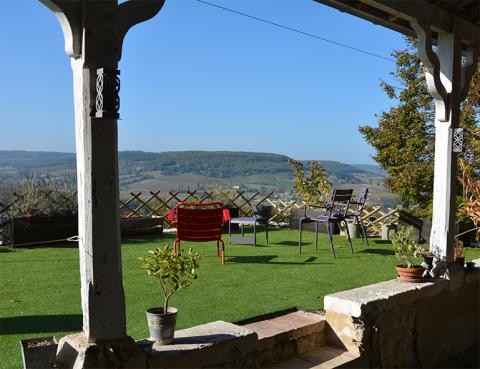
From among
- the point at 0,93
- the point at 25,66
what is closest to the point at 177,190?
the point at 25,66

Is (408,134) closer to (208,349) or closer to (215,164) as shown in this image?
→ (208,349)

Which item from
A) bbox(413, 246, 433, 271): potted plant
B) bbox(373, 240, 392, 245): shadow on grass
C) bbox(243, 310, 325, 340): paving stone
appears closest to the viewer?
bbox(243, 310, 325, 340): paving stone

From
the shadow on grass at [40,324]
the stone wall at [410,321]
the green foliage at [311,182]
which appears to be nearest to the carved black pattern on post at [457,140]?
the stone wall at [410,321]

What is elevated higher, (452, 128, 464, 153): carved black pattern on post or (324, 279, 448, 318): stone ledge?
(452, 128, 464, 153): carved black pattern on post

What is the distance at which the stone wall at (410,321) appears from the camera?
271cm

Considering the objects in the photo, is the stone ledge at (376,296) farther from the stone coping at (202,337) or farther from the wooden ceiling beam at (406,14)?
the wooden ceiling beam at (406,14)

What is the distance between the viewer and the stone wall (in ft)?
8.90

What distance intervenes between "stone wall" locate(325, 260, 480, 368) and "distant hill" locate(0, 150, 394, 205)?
298 cm

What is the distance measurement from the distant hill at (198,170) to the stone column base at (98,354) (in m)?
3.19

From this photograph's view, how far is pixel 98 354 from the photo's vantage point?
1.75 m

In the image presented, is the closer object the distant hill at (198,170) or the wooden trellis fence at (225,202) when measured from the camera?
the wooden trellis fence at (225,202)

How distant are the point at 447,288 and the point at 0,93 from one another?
11.4ft

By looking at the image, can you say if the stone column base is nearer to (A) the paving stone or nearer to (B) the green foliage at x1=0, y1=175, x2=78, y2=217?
(A) the paving stone

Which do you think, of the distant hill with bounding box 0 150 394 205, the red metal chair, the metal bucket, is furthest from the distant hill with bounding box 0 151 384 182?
the metal bucket
